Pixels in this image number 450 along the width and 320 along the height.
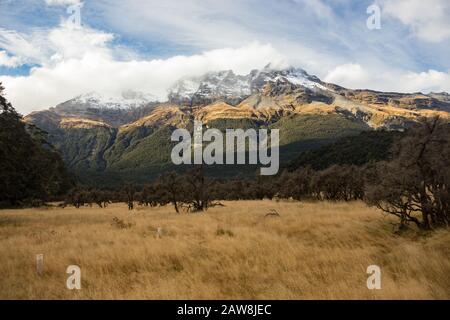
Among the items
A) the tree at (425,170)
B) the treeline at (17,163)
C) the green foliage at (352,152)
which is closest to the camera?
the tree at (425,170)

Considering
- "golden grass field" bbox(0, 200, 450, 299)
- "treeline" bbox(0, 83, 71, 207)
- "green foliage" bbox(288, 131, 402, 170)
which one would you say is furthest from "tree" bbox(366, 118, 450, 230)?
"green foliage" bbox(288, 131, 402, 170)

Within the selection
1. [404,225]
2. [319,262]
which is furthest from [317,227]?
[319,262]

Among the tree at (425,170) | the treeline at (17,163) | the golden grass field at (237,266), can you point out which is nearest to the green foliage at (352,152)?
the treeline at (17,163)

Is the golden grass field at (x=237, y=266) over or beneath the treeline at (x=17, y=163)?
beneath

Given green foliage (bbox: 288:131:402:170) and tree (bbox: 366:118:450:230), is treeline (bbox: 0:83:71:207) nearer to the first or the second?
tree (bbox: 366:118:450:230)

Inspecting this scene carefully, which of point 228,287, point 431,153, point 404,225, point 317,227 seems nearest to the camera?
point 228,287

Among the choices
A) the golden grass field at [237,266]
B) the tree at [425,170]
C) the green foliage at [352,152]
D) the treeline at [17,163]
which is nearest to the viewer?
the golden grass field at [237,266]

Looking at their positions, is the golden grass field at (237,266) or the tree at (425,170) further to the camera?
the tree at (425,170)

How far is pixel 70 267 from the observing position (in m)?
10.9

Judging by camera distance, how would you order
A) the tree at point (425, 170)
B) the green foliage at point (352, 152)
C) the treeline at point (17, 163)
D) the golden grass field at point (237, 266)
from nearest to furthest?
the golden grass field at point (237, 266)
the tree at point (425, 170)
the treeline at point (17, 163)
the green foliage at point (352, 152)

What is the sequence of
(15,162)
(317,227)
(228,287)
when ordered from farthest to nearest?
1. (15,162)
2. (317,227)
3. (228,287)

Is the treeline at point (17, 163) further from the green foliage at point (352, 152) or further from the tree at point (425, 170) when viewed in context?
the green foliage at point (352, 152)

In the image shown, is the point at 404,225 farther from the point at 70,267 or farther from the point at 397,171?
the point at 70,267
